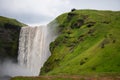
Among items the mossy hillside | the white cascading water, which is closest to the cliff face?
the white cascading water

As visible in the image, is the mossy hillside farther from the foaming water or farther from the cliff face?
the cliff face

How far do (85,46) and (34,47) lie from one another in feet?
171

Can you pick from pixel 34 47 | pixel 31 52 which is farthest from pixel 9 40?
pixel 34 47

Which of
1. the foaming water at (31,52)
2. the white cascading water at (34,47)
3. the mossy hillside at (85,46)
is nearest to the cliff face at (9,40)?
the foaming water at (31,52)

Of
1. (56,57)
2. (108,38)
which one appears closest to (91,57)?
(108,38)

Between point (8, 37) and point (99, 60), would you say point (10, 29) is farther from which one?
point (99, 60)

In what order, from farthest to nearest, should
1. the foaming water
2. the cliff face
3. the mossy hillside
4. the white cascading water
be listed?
the cliff face, the foaming water, the white cascading water, the mossy hillside

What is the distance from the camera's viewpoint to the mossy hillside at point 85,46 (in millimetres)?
82500

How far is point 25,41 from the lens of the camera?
166125 mm

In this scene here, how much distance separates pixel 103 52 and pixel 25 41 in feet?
279

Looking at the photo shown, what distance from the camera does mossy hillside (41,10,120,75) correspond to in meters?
82.5

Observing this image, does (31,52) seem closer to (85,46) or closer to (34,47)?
(34,47)

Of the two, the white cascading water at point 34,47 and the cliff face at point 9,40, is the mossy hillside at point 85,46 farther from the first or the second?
the cliff face at point 9,40

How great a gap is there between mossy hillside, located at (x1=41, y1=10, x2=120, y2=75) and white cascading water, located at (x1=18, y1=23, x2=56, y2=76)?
10.1 metres
